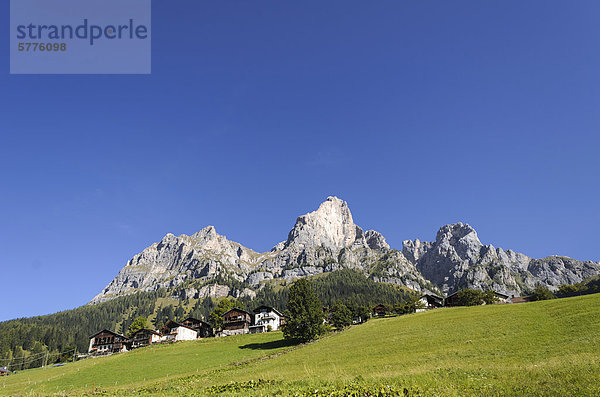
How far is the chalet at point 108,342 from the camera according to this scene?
5679 inches

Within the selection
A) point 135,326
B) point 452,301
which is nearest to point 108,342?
point 135,326

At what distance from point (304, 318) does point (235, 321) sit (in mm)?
72989

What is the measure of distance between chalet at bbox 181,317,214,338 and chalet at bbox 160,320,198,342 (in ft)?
11.1

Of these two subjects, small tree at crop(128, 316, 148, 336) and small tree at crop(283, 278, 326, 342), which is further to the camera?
small tree at crop(128, 316, 148, 336)

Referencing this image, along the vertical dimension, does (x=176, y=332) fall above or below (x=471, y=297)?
below

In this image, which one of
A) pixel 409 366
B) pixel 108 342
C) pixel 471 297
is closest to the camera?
pixel 409 366

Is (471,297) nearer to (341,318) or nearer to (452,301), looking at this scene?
(452,301)

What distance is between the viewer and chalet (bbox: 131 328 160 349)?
139125mm

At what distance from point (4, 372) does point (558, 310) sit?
14614cm

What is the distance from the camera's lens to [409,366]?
3186 centimetres

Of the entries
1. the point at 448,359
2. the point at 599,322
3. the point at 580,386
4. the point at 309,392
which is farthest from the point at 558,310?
the point at 309,392

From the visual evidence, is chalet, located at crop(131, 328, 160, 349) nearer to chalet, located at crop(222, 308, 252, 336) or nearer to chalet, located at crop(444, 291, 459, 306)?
chalet, located at crop(222, 308, 252, 336)

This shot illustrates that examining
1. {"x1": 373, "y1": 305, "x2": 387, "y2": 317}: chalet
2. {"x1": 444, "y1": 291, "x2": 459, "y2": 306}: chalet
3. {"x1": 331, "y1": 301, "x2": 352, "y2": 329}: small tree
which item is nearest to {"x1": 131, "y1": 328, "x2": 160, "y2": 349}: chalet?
{"x1": 331, "y1": 301, "x2": 352, "y2": 329}: small tree

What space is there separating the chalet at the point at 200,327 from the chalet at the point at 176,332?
3.37 metres
